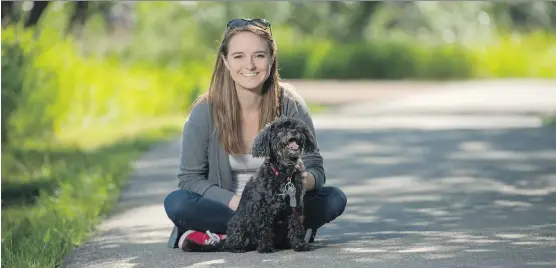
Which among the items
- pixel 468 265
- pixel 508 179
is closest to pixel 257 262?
pixel 468 265

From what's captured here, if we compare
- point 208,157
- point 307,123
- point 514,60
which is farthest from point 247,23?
point 514,60

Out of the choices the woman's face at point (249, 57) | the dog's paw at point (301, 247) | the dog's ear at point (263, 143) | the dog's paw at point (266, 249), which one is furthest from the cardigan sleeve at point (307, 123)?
the dog's ear at point (263, 143)

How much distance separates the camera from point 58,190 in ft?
40.5

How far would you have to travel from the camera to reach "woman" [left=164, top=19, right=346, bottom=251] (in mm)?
7719

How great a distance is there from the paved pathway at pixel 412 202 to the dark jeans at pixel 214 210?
21 cm

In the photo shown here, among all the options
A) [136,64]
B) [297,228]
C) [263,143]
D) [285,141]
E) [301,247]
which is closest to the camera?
[285,141]

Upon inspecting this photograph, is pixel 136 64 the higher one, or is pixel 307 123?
pixel 136 64

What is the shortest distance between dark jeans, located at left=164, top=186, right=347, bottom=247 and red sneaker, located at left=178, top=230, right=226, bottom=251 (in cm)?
3

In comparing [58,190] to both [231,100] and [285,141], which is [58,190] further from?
[285,141]

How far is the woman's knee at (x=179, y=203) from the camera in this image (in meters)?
7.80

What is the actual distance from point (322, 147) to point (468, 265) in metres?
9.93

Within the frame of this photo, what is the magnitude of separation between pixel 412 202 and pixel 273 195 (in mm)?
3894

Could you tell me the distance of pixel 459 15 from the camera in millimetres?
52344

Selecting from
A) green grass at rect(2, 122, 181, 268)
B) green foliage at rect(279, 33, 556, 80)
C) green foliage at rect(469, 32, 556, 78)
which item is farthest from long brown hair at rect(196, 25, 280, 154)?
green foliage at rect(469, 32, 556, 78)
